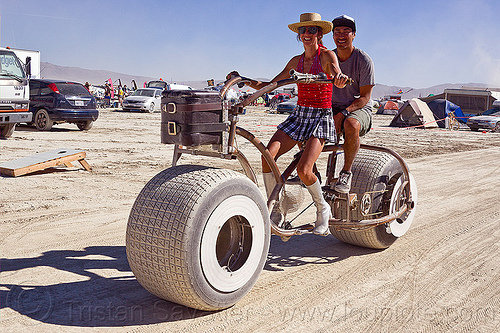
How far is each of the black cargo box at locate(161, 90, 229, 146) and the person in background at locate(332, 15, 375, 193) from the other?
1548 millimetres

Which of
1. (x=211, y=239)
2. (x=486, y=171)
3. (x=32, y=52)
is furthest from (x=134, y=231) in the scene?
(x=32, y=52)

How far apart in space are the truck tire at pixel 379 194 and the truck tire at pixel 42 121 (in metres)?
13.6

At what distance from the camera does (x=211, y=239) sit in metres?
3.23

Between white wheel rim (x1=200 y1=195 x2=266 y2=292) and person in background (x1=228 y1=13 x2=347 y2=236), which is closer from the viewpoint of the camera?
white wheel rim (x1=200 y1=195 x2=266 y2=292)

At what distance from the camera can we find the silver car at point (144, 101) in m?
29.5

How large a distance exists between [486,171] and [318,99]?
29.2ft

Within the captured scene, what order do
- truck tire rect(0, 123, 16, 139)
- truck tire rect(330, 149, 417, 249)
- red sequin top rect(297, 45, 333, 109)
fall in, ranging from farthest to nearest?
truck tire rect(0, 123, 16, 139) < truck tire rect(330, 149, 417, 249) < red sequin top rect(297, 45, 333, 109)

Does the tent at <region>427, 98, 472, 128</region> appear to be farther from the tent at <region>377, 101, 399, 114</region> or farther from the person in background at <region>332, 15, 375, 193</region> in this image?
the person in background at <region>332, 15, 375, 193</region>

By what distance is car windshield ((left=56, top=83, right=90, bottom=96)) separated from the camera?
54.3ft

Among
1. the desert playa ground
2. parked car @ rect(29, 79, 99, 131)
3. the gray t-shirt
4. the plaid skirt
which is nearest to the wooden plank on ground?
the desert playa ground

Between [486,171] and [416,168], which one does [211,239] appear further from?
[486,171]

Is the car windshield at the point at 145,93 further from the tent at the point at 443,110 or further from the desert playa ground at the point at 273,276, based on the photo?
the desert playa ground at the point at 273,276

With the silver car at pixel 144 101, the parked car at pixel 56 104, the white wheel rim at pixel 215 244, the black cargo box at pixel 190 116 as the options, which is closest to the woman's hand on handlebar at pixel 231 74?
the black cargo box at pixel 190 116

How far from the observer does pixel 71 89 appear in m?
16.8
